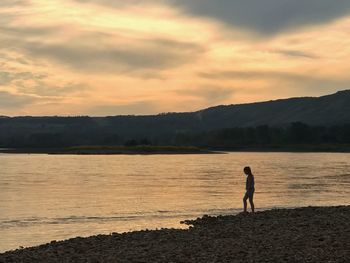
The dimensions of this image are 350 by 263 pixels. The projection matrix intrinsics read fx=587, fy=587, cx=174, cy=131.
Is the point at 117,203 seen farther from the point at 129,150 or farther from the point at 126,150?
the point at 129,150

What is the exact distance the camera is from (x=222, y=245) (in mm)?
18875

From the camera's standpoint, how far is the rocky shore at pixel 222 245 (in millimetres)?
16734

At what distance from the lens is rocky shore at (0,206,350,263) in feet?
54.9

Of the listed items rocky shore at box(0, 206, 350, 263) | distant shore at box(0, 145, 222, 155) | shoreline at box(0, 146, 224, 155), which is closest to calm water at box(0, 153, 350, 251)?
rocky shore at box(0, 206, 350, 263)

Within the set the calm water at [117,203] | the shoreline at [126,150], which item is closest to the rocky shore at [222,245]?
the calm water at [117,203]

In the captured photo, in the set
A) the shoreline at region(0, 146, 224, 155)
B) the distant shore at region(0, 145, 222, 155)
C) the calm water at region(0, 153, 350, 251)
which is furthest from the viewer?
the distant shore at region(0, 145, 222, 155)

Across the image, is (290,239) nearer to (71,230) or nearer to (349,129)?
(71,230)

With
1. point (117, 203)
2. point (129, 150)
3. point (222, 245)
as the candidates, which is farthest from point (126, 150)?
point (222, 245)

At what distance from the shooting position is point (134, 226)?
2798 cm

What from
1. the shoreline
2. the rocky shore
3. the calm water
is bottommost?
the calm water

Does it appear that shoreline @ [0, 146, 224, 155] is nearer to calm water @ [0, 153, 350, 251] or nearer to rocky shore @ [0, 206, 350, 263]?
calm water @ [0, 153, 350, 251]

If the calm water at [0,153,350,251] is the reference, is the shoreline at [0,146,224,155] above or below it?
above

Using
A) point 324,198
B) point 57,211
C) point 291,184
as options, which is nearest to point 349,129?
point 291,184

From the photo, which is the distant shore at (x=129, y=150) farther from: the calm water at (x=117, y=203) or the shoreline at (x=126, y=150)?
the calm water at (x=117, y=203)
